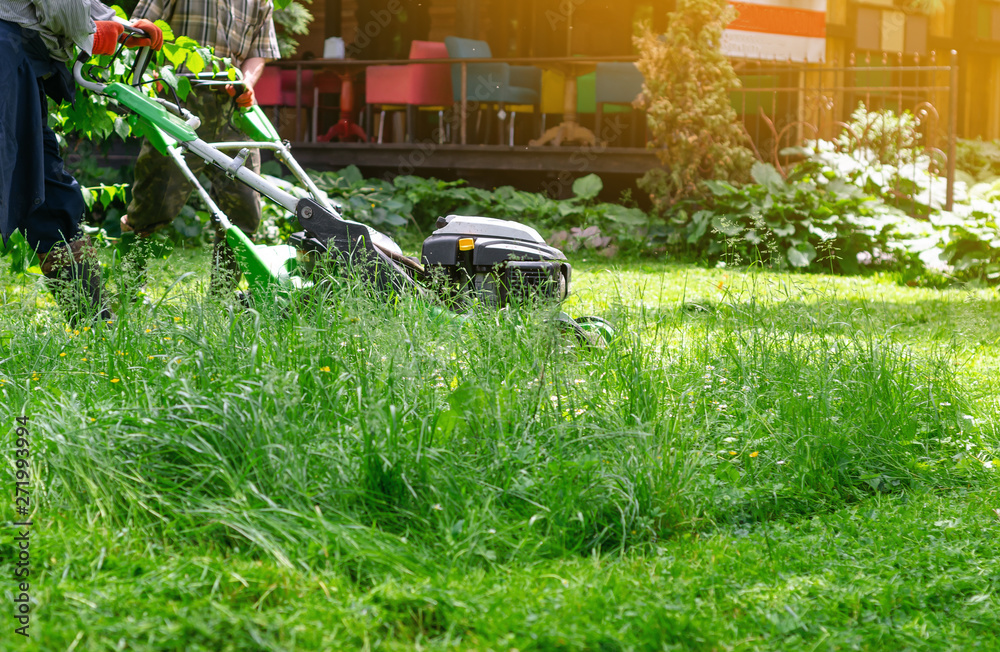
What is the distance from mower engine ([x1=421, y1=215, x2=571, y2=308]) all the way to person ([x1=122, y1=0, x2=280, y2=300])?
4.46 ft

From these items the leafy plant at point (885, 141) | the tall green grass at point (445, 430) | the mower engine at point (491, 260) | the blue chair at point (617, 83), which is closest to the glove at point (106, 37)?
the tall green grass at point (445, 430)

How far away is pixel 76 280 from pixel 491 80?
7105mm

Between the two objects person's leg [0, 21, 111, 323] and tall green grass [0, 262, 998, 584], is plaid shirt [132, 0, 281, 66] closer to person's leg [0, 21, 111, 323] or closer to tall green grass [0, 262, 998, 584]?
person's leg [0, 21, 111, 323]

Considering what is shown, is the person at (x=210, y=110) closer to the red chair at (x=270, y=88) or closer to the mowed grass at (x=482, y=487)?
the mowed grass at (x=482, y=487)

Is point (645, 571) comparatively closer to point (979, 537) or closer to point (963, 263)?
point (979, 537)

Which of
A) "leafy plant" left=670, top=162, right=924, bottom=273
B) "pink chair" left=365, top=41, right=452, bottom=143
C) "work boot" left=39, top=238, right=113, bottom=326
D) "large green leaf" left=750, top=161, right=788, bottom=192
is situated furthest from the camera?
"pink chair" left=365, top=41, right=452, bottom=143

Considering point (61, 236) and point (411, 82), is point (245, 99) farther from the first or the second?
point (411, 82)

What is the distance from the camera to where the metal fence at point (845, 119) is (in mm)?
8367

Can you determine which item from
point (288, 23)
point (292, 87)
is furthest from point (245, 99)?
point (292, 87)

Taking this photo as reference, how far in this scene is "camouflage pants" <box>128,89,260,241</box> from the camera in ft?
15.6

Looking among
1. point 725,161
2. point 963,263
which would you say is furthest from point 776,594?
point 725,161

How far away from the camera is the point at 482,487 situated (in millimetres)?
2316

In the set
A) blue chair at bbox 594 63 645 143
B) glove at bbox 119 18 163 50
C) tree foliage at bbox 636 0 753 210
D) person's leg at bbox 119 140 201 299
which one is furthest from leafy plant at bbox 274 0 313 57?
glove at bbox 119 18 163 50

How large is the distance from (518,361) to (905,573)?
1.09 meters
